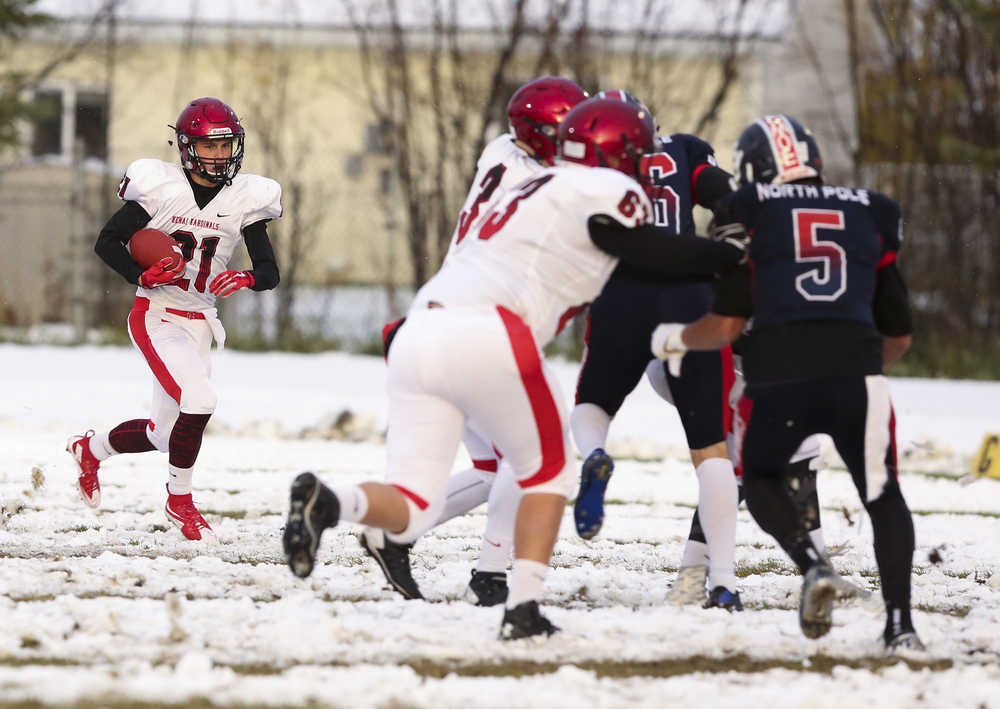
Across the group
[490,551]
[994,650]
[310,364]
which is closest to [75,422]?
[310,364]

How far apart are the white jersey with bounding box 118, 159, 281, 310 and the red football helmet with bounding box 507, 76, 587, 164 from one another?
1814 millimetres

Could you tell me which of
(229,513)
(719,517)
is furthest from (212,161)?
(719,517)

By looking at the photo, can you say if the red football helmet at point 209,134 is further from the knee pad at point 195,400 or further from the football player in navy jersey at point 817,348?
the football player in navy jersey at point 817,348

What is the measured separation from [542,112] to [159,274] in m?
2.02

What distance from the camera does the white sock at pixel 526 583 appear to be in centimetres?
418

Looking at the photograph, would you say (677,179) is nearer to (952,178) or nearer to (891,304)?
(891,304)

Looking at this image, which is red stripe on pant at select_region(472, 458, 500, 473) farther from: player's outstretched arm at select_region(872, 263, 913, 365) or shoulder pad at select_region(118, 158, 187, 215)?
shoulder pad at select_region(118, 158, 187, 215)

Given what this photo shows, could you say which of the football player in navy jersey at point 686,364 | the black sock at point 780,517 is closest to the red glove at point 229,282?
the football player in navy jersey at point 686,364

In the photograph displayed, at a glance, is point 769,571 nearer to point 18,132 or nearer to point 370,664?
point 370,664

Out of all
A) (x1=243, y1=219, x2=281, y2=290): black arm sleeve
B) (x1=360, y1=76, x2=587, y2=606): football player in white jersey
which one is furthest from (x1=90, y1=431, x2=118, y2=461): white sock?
(x1=360, y1=76, x2=587, y2=606): football player in white jersey

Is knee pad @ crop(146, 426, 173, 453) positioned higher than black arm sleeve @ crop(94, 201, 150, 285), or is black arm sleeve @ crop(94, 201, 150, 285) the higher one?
black arm sleeve @ crop(94, 201, 150, 285)

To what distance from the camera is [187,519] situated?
20.2 feet

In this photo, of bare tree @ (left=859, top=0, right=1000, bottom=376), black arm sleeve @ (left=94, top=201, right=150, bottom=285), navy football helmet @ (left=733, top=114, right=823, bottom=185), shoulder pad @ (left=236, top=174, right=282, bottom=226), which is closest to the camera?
navy football helmet @ (left=733, top=114, right=823, bottom=185)

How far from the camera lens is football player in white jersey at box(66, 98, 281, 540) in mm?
6246
